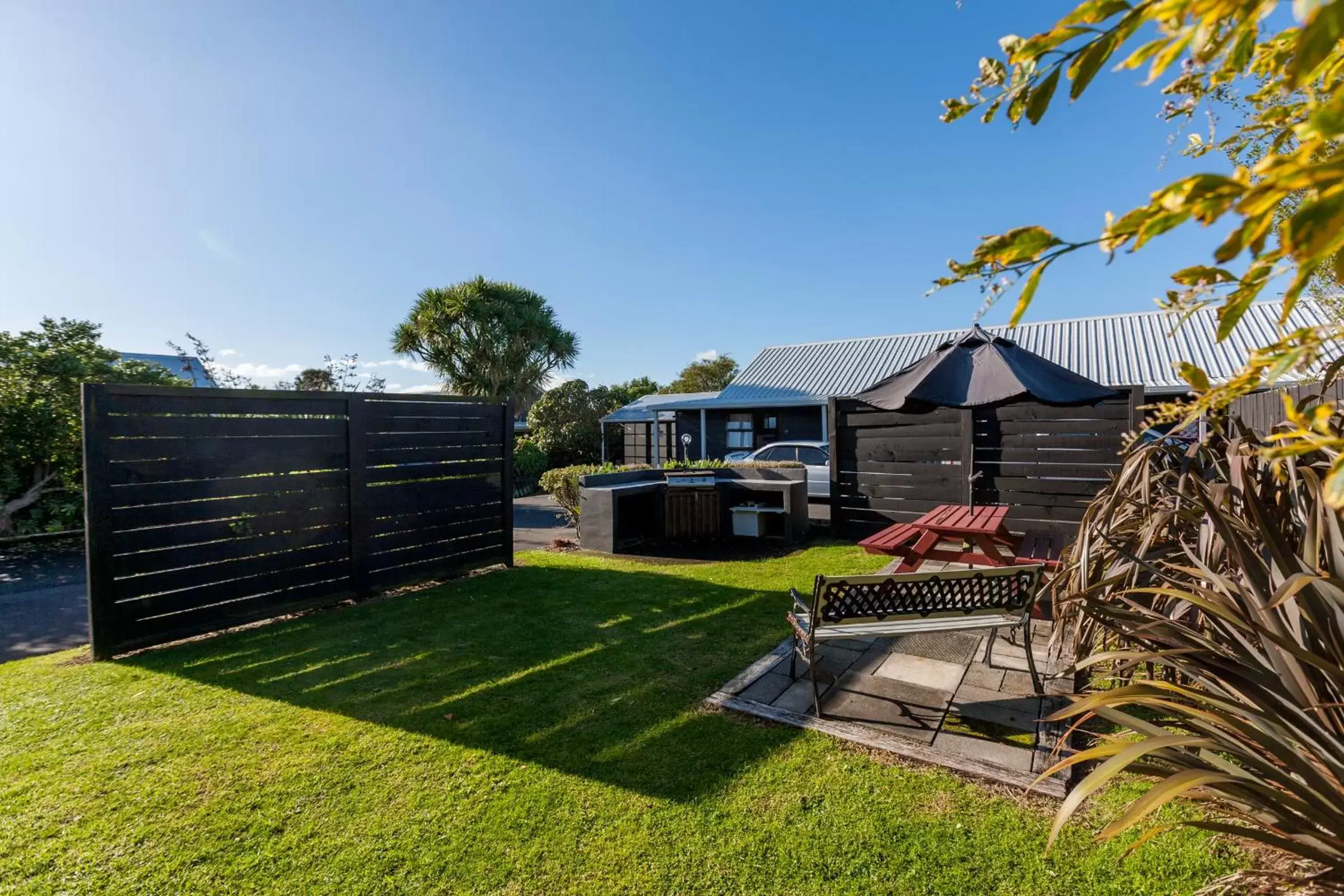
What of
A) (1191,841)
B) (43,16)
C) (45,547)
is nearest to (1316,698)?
(1191,841)

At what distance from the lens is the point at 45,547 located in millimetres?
9461

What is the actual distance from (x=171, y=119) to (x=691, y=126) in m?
7.05

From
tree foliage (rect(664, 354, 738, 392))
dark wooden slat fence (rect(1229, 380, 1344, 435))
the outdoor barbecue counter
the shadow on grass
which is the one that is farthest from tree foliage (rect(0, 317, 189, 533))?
tree foliage (rect(664, 354, 738, 392))

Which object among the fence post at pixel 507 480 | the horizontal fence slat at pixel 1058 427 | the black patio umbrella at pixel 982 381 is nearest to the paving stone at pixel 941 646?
the black patio umbrella at pixel 982 381

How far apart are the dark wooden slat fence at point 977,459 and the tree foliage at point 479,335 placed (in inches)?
612

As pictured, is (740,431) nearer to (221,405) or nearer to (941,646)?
(941,646)

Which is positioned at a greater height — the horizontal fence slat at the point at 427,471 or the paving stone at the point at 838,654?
the horizontal fence slat at the point at 427,471

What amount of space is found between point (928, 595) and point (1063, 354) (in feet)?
60.9

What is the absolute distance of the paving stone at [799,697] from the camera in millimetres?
3473

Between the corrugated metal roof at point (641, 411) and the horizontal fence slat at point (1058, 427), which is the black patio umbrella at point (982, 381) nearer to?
the horizontal fence slat at point (1058, 427)

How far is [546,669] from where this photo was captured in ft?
13.8

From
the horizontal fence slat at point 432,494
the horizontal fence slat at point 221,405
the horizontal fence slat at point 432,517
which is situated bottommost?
the horizontal fence slat at point 432,517

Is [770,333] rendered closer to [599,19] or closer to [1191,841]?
[599,19]

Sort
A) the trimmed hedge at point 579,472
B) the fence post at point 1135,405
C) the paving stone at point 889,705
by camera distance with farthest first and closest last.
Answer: the trimmed hedge at point 579,472, the fence post at point 1135,405, the paving stone at point 889,705
